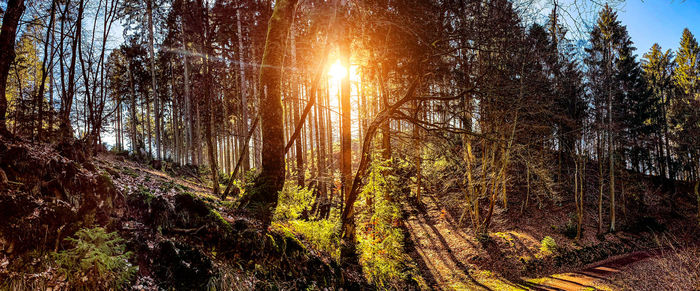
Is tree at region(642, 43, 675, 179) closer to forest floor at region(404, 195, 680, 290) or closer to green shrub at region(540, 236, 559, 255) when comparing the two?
forest floor at region(404, 195, 680, 290)

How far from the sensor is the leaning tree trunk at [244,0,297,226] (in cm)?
489

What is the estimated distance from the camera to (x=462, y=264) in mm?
11969

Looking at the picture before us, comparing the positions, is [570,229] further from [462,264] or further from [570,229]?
[462,264]

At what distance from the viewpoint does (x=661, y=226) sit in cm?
2073

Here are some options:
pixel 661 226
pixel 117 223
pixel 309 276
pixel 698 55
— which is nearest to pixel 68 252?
pixel 117 223

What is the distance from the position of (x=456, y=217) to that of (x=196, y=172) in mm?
15154

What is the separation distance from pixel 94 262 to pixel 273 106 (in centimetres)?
317

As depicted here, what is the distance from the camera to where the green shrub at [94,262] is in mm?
2318

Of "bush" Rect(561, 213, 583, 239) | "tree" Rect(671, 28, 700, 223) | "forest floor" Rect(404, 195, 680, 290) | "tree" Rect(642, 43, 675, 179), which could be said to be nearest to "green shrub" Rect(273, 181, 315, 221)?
"forest floor" Rect(404, 195, 680, 290)

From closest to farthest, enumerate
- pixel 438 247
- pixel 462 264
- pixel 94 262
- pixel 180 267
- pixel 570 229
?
pixel 94 262, pixel 180 267, pixel 462 264, pixel 438 247, pixel 570 229

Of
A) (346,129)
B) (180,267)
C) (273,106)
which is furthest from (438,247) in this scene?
(180,267)

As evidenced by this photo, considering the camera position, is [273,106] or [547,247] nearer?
[273,106]

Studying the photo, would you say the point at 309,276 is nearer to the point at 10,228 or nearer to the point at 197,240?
the point at 197,240

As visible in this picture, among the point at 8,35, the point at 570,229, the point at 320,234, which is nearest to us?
the point at 8,35
